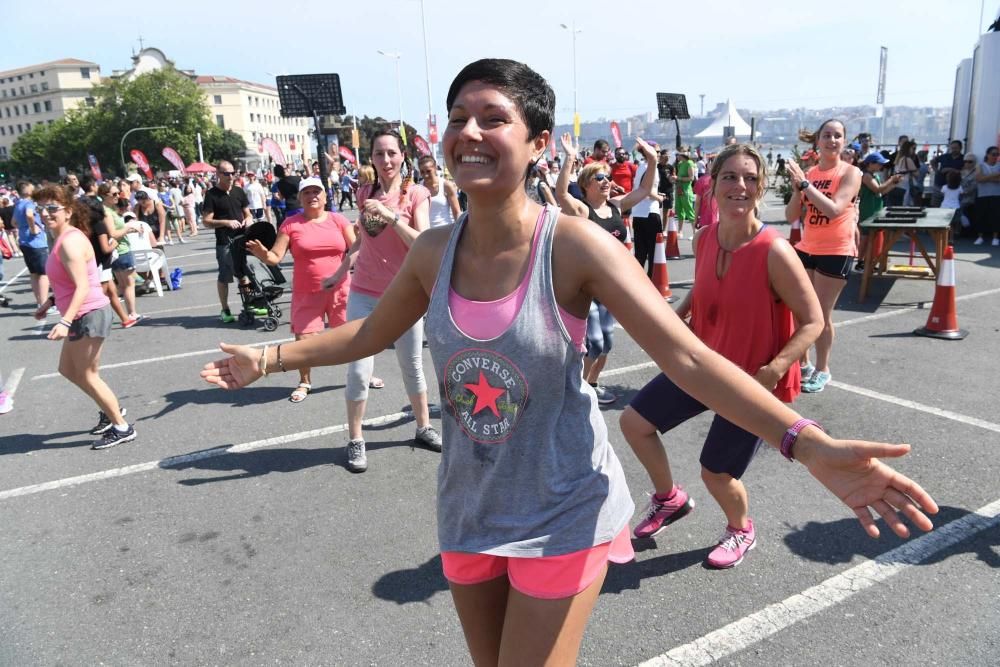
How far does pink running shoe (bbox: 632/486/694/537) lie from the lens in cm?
354

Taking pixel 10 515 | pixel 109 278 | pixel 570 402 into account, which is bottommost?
pixel 10 515

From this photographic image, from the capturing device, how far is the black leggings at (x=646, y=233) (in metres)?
8.78

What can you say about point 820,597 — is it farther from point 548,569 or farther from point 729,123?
point 729,123

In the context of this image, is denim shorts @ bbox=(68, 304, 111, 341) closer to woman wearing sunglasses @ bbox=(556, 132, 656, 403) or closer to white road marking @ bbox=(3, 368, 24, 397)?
white road marking @ bbox=(3, 368, 24, 397)

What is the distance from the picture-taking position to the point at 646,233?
29.3 feet

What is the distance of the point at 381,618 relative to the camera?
3.03m

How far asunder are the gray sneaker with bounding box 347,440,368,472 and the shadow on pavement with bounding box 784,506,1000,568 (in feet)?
8.39

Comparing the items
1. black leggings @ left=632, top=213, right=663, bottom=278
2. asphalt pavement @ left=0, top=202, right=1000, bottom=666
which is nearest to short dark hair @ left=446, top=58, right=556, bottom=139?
asphalt pavement @ left=0, top=202, right=1000, bottom=666

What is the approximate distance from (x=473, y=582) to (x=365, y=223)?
10.8 feet

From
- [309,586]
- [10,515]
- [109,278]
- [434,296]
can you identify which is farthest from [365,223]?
[109,278]

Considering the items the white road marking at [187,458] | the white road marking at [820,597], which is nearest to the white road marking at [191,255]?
the white road marking at [187,458]

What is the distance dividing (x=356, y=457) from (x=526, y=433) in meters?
3.12

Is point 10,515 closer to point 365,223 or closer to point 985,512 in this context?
point 365,223

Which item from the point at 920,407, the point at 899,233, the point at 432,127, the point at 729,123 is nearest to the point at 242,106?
the point at 432,127
